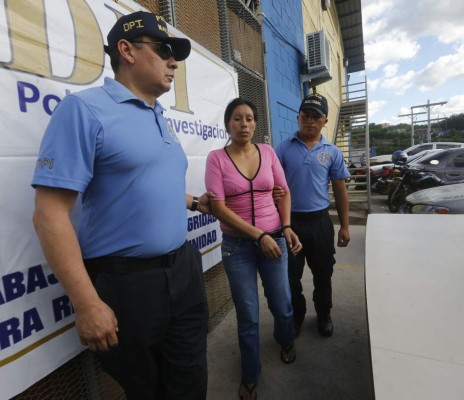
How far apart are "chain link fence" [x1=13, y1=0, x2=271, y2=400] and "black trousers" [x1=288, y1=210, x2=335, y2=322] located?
824 mm

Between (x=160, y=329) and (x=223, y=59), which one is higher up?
(x=223, y=59)

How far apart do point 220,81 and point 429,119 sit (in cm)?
4103

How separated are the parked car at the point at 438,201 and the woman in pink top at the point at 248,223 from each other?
2601 millimetres

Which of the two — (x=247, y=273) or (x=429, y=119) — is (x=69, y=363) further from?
(x=429, y=119)

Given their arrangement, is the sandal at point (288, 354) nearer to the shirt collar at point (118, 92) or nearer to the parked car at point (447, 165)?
the shirt collar at point (118, 92)

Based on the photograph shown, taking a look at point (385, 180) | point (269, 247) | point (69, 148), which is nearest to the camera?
point (69, 148)

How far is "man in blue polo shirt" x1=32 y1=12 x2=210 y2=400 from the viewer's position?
98 centimetres

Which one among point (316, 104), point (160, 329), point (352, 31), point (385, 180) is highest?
point (352, 31)

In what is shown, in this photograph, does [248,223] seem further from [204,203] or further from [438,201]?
[438,201]

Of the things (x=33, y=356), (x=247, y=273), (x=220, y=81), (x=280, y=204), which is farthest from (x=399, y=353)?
(x=220, y=81)

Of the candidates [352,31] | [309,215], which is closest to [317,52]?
[309,215]

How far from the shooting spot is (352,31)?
16281 mm

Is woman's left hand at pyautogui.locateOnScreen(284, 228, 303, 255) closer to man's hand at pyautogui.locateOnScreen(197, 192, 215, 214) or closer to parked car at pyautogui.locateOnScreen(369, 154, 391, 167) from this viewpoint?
man's hand at pyautogui.locateOnScreen(197, 192, 215, 214)

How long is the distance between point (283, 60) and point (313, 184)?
173 inches
